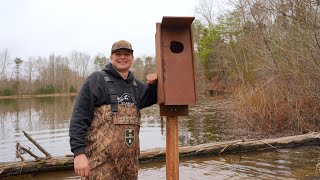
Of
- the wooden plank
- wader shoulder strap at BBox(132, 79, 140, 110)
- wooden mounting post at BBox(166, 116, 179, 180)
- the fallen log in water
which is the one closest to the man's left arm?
wader shoulder strap at BBox(132, 79, 140, 110)

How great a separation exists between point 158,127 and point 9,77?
207 ft

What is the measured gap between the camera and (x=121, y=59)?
3355mm

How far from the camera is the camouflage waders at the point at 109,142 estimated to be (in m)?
3.16

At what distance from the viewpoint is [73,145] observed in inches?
119

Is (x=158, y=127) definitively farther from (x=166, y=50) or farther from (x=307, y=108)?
(x=166, y=50)

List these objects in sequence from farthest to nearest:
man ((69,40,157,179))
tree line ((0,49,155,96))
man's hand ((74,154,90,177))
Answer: tree line ((0,49,155,96)), man ((69,40,157,179)), man's hand ((74,154,90,177))

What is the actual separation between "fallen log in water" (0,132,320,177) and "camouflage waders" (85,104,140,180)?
5.64 meters

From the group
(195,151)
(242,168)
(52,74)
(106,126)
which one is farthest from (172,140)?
(52,74)

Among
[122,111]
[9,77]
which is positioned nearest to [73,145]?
[122,111]

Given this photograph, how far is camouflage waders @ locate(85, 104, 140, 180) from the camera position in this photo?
10.4 ft

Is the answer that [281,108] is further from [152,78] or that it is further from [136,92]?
[136,92]

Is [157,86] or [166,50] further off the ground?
[166,50]

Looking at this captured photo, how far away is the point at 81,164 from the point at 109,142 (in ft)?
1.03

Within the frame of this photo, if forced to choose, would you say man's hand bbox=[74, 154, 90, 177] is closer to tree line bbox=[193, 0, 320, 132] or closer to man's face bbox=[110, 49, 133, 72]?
man's face bbox=[110, 49, 133, 72]
